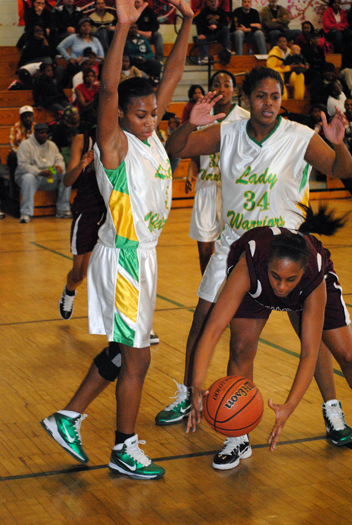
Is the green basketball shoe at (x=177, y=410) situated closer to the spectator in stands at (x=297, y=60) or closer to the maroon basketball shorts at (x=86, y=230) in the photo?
the maroon basketball shorts at (x=86, y=230)

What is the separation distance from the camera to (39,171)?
10953 millimetres

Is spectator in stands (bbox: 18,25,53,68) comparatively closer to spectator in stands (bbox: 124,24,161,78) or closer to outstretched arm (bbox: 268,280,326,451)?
spectator in stands (bbox: 124,24,161,78)

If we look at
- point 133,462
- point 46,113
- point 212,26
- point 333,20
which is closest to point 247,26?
point 212,26

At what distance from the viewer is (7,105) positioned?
43.9ft

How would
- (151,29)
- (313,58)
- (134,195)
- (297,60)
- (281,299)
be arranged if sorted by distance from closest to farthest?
1. (281,299)
2. (134,195)
3. (151,29)
4. (297,60)
5. (313,58)

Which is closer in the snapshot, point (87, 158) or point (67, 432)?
point (67, 432)

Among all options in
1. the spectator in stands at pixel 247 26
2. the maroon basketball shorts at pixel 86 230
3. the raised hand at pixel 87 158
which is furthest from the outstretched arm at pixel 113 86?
the spectator in stands at pixel 247 26

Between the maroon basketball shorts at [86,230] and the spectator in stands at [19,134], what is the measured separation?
6.51 m

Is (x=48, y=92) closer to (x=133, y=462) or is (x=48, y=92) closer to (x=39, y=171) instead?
(x=39, y=171)

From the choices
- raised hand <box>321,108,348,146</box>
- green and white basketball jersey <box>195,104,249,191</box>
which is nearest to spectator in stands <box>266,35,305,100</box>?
green and white basketball jersey <box>195,104,249,191</box>

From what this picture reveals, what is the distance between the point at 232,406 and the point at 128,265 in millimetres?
752

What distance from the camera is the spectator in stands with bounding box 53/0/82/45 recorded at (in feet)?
46.4

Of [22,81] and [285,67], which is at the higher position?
[285,67]

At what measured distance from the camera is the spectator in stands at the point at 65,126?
11375 mm
